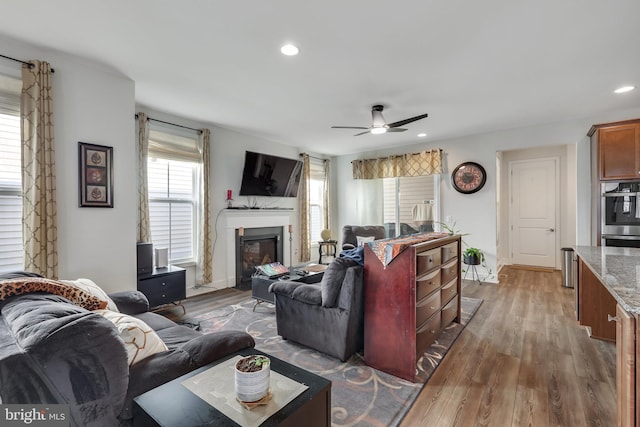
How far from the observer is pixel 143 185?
3.76 m

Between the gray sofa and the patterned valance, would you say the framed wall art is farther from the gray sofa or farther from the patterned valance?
the patterned valance

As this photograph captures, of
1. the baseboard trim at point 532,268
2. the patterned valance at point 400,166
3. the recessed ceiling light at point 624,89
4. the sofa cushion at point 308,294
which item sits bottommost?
the baseboard trim at point 532,268

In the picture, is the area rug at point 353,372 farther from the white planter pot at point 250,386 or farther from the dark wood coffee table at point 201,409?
the white planter pot at point 250,386

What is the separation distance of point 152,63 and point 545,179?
698 cm

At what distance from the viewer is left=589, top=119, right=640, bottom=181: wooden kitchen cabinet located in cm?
366

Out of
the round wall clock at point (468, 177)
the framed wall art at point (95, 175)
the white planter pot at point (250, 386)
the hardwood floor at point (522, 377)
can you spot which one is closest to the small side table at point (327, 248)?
the round wall clock at point (468, 177)

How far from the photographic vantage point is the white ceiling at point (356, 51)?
1.98 metres

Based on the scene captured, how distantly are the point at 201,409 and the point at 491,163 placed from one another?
5502 millimetres

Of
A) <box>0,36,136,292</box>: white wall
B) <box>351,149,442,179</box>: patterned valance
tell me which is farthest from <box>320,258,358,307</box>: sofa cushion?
<box>351,149,442,179</box>: patterned valance

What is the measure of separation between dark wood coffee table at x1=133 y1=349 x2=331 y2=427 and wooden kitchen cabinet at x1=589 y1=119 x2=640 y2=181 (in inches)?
187

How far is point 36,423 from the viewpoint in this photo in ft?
3.18

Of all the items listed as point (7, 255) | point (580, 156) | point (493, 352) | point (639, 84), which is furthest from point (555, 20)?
point (7, 255)

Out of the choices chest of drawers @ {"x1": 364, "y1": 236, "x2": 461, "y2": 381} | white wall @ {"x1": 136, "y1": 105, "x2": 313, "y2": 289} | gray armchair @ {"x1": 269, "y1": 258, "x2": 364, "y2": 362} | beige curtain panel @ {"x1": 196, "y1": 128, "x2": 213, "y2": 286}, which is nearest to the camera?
chest of drawers @ {"x1": 364, "y1": 236, "x2": 461, "y2": 381}

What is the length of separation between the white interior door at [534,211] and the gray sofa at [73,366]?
6.92 m
